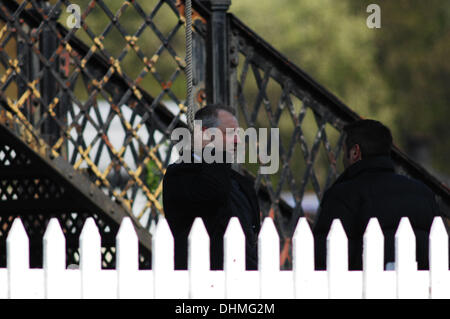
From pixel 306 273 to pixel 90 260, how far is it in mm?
1092

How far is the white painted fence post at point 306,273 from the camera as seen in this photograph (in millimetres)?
5516

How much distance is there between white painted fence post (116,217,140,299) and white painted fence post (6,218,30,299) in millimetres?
489

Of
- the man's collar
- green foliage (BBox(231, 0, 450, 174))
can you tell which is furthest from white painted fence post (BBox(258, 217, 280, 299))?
green foliage (BBox(231, 0, 450, 174))

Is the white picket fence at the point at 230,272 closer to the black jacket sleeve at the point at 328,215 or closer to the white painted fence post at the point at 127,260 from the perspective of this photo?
the white painted fence post at the point at 127,260

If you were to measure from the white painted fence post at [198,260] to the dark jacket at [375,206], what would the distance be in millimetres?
636

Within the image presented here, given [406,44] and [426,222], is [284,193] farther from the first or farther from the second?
[426,222]

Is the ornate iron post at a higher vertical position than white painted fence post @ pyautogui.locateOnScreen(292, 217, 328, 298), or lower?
higher

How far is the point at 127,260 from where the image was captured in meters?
5.54

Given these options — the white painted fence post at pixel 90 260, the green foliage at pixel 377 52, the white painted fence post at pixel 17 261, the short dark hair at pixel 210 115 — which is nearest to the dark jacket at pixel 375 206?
the short dark hair at pixel 210 115

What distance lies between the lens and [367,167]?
6000 mm

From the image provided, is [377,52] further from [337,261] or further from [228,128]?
[337,261]

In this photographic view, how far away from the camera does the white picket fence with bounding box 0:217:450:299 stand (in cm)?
550

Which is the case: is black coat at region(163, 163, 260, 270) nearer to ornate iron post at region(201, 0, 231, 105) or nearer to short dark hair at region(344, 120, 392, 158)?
short dark hair at region(344, 120, 392, 158)

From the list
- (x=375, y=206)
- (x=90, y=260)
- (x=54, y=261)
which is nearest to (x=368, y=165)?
(x=375, y=206)
